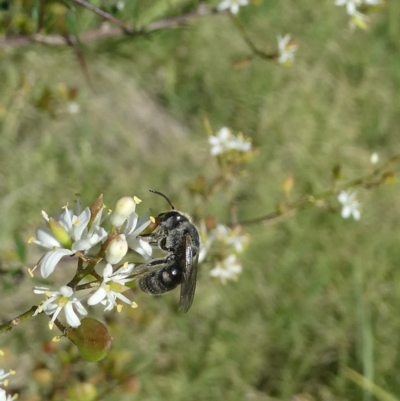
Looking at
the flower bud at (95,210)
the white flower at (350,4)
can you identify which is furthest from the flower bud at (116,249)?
the white flower at (350,4)

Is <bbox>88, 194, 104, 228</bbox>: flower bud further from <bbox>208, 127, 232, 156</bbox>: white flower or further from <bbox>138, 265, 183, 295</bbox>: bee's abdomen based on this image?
<bbox>208, 127, 232, 156</bbox>: white flower

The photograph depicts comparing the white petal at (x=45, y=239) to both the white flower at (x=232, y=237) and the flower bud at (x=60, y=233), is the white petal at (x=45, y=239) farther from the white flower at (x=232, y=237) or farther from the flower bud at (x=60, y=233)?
the white flower at (x=232, y=237)

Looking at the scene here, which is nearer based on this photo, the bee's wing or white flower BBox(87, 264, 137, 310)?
white flower BBox(87, 264, 137, 310)

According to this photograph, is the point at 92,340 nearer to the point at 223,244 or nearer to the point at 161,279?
the point at 161,279

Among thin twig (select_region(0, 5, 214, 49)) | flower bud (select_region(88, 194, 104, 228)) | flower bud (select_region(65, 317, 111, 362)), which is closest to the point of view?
flower bud (select_region(65, 317, 111, 362))

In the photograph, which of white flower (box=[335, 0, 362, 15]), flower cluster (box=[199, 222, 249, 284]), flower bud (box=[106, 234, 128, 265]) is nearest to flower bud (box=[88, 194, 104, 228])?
flower bud (box=[106, 234, 128, 265])

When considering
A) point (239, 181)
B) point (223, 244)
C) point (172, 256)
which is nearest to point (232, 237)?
point (223, 244)
